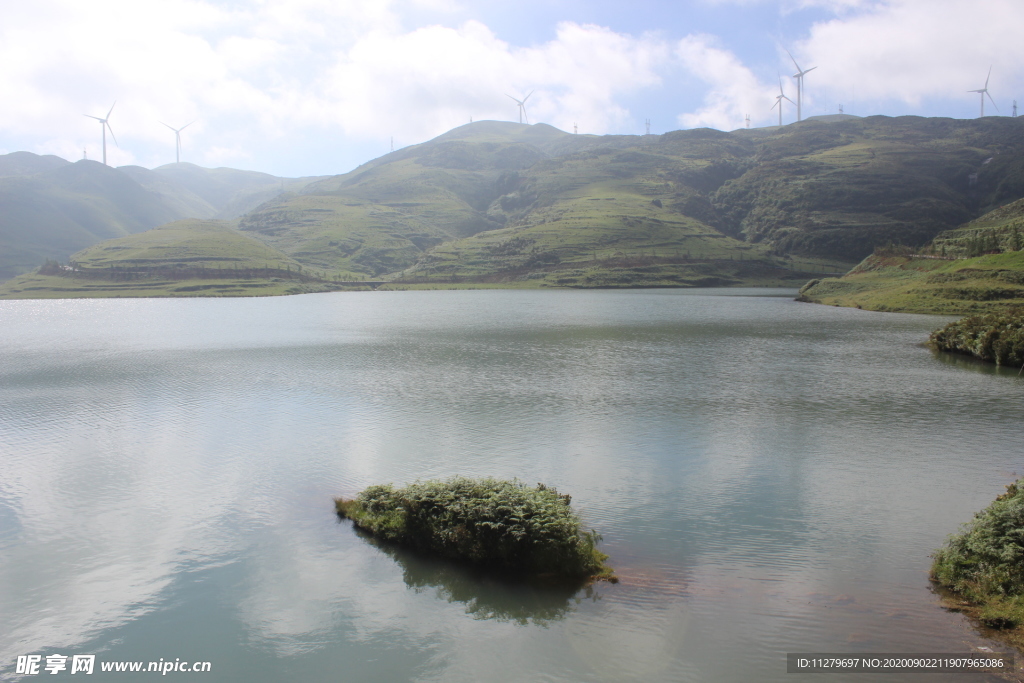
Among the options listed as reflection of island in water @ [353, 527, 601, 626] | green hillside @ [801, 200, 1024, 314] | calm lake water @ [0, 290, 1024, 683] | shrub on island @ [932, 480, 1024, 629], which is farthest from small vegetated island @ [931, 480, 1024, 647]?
green hillside @ [801, 200, 1024, 314]

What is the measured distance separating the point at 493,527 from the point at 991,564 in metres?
11.2

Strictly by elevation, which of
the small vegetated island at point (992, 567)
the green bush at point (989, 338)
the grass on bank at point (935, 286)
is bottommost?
the small vegetated island at point (992, 567)

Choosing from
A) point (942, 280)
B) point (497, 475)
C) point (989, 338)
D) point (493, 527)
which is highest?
point (942, 280)

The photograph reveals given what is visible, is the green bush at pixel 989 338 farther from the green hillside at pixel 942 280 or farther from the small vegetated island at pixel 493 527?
the small vegetated island at pixel 493 527

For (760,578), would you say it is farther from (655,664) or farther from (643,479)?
(643,479)

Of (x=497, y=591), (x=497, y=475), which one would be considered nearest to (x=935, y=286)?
(x=497, y=475)

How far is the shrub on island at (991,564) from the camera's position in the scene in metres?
13.4

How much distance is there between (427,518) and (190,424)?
66.5 ft

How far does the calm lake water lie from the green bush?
2597mm

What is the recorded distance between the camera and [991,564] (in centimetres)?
1455

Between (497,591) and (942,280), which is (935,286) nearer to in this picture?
(942,280)

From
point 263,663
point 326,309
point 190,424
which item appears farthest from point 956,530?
point 326,309

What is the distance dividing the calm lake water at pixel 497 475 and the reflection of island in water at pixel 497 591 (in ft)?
0.26

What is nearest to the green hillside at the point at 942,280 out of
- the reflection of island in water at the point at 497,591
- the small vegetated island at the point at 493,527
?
the small vegetated island at the point at 493,527
